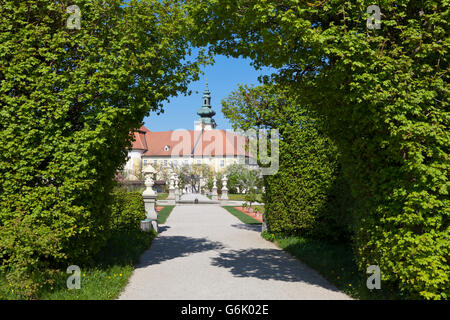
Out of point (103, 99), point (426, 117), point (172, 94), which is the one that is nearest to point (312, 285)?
point (426, 117)

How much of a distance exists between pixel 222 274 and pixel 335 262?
2679 mm

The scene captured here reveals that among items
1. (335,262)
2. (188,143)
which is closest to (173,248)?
(335,262)

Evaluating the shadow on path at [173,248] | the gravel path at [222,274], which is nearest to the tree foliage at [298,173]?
the gravel path at [222,274]

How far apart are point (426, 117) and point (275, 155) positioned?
7025 millimetres

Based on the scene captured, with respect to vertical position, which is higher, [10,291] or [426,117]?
[426,117]

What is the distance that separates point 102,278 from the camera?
6332mm

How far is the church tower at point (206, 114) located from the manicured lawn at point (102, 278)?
254 feet

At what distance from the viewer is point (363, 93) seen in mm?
4875

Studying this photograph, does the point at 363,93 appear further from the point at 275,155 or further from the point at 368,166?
the point at 275,155

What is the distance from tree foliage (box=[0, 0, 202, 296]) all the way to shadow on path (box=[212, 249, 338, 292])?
133 inches

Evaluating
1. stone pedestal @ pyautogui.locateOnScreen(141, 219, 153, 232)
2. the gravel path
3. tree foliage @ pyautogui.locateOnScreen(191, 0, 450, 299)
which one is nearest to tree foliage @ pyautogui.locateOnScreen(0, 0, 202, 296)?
the gravel path

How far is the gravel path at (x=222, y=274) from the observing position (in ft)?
19.8

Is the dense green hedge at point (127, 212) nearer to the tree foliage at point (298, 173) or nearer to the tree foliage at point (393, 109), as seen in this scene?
the tree foliage at point (298, 173)

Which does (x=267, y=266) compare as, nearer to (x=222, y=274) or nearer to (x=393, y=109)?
(x=222, y=274)
